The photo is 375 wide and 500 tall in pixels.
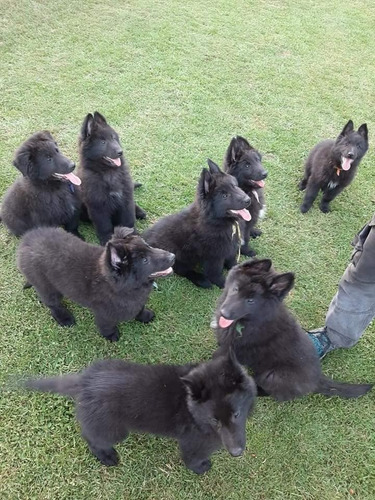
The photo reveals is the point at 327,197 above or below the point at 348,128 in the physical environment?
below

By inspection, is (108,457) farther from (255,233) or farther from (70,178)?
(255,233)

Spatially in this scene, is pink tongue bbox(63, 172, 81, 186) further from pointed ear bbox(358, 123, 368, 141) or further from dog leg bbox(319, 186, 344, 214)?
pointed ear bbox(358, 123, 368, 141)

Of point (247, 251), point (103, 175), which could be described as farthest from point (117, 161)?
point (247, 251)

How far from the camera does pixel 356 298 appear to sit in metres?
3.37

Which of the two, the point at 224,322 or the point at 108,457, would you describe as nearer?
the point at 108,457

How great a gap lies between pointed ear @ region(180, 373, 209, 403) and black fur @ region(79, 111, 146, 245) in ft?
7.27

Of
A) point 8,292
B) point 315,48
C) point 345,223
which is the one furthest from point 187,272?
point 315,48

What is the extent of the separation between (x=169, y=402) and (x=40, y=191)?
245cm

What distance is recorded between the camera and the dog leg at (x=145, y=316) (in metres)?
3.72

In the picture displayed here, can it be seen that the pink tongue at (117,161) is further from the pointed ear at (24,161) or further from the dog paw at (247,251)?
the dog paw at (247,251)

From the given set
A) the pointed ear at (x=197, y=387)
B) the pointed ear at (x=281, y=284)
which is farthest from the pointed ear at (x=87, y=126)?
the pointed ear at (x=197, y=387)

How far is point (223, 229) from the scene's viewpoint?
3.80m

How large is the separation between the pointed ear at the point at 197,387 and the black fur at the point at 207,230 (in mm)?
1620

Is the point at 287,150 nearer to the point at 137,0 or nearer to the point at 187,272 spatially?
the point at 187,272
